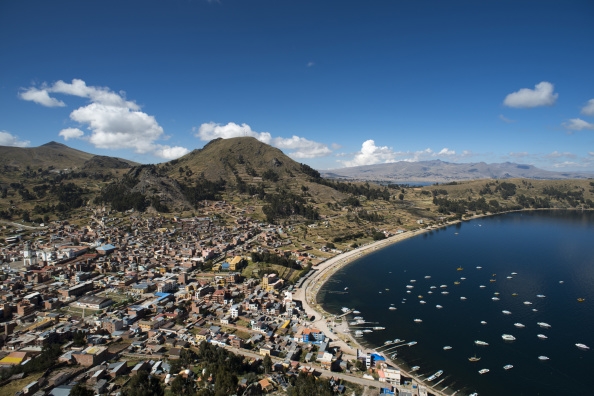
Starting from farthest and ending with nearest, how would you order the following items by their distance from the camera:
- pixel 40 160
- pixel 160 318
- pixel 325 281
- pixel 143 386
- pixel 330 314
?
pixel 40 160, pixel 325 281, pixel 330 314, pixel 160 318, pixel 143 386

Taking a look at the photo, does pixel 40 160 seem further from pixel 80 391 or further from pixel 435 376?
pixel 435 376

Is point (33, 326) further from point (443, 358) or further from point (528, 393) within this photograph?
point (528, 393)

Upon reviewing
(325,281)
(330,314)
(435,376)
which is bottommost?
(435,376)

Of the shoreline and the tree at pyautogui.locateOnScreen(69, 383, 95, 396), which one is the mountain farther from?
the tree at pyautogui.locateOnScreen(69, 383, 95, 396)

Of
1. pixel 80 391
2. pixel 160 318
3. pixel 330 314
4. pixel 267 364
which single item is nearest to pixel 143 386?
pixel 80 391

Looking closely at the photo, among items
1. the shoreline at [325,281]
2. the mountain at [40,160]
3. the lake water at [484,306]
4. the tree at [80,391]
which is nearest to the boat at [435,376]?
the lake water at [484,306]

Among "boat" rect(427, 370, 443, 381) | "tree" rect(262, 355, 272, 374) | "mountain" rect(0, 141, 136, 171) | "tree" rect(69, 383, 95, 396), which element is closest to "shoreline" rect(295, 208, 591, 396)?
"boat" rect(427, 370, 443, 381)
